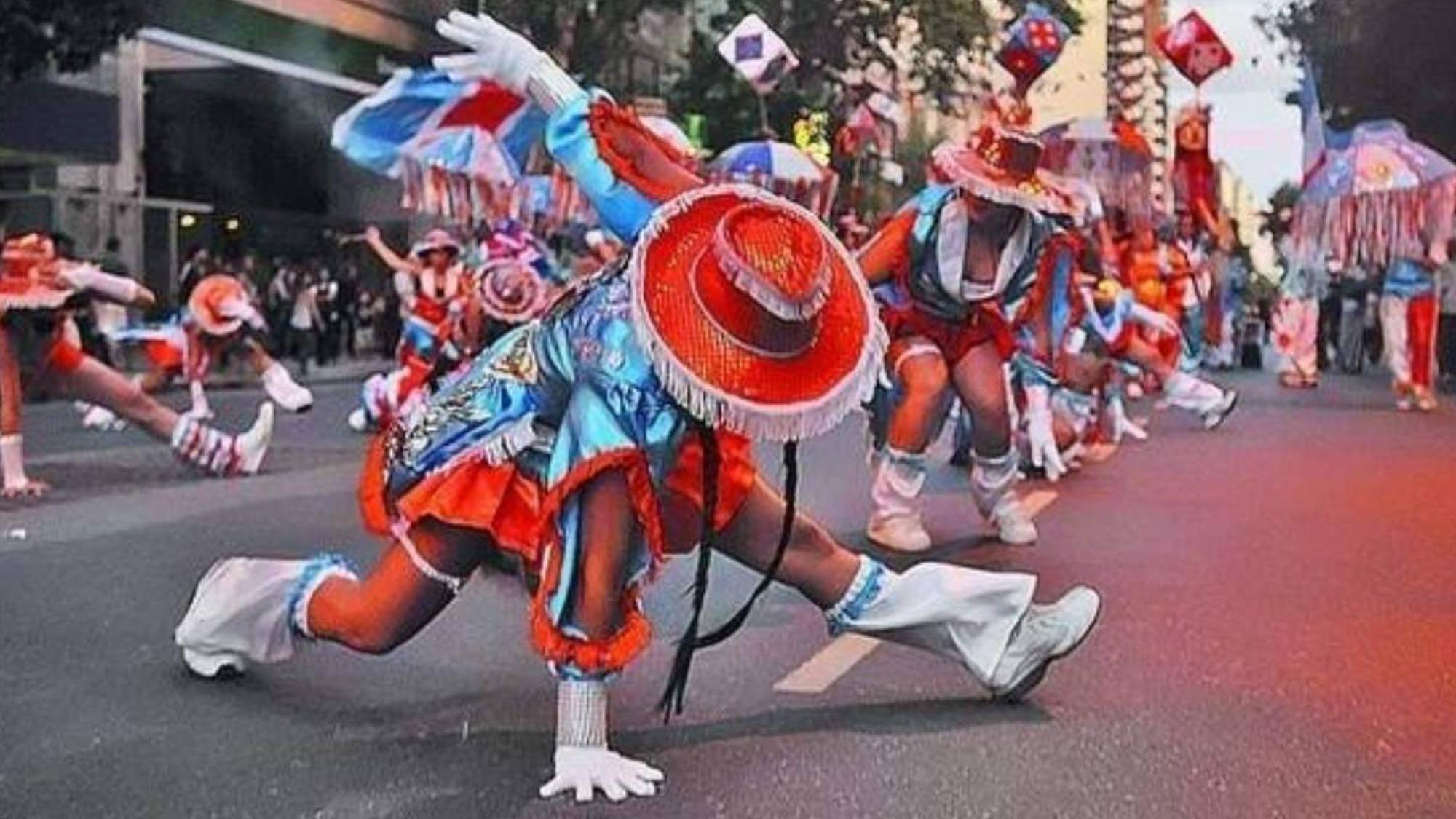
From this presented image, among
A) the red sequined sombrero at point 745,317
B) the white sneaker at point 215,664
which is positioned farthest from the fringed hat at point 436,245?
the red sequined sombrero at point 745,317

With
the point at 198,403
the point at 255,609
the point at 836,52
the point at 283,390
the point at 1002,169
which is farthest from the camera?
the point at 836,52

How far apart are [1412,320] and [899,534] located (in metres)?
12.2

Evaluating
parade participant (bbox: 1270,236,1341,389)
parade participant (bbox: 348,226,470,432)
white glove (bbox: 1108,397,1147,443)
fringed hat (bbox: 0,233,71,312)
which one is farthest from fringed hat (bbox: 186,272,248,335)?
parade participant (bbox: 1270,236,1341,389)

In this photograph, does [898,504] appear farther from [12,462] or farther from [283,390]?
[283,390]

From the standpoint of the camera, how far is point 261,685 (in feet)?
19.9

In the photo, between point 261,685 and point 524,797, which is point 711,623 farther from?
point 524,797

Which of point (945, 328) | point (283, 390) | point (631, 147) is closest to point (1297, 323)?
point (283, 390)

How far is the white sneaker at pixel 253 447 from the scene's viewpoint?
1219 centimetres

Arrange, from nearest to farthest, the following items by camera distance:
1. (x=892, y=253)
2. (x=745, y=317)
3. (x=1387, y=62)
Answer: (x=745, y=317) → (x=892, y=253) → (x=1387, y=62)

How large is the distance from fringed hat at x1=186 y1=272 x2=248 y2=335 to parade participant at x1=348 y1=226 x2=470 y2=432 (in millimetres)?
1118

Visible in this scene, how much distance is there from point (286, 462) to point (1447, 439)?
Result: 328 inches

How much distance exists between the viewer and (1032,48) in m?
11.1

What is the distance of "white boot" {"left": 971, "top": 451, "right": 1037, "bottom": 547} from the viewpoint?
9.09 metres

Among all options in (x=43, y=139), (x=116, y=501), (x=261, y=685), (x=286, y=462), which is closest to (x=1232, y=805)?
(x=261, y=685)
